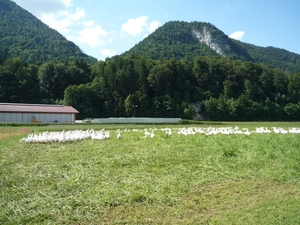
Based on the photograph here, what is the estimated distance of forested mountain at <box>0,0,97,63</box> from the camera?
130m

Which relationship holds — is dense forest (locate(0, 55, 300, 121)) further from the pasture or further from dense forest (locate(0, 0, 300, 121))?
the pasture

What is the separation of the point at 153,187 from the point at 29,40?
152m

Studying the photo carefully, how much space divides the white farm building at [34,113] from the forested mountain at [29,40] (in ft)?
222

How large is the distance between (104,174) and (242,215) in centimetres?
514

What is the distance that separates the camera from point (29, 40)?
143750 millimetres

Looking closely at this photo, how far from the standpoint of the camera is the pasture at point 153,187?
6762 millimetres

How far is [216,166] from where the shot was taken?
37.0ft

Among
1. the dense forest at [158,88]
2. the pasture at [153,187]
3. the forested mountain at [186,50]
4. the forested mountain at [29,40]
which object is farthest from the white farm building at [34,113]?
the forested mountain at [186,50]

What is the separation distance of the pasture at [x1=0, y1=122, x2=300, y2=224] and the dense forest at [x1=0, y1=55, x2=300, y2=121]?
70.5 metres

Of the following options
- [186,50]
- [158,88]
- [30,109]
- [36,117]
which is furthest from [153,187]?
[186,50]

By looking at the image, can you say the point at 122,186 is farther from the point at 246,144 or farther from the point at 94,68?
the point at 94,68

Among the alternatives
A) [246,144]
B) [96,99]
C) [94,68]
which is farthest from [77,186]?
[94,68]

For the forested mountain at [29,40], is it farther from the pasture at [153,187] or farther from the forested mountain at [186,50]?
the pasture at [153,187]

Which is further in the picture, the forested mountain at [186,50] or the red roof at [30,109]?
the forested mountain at [186,50]
